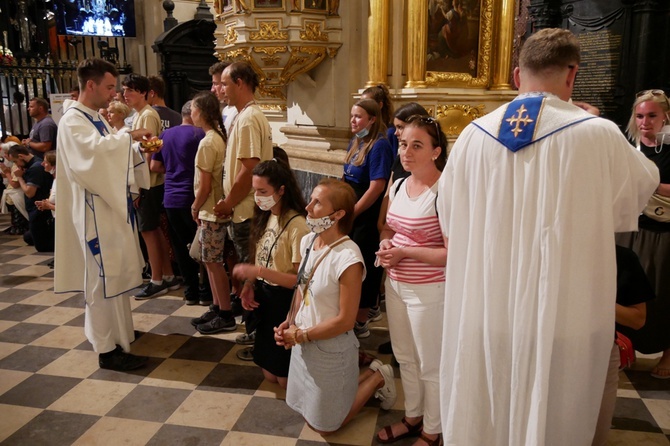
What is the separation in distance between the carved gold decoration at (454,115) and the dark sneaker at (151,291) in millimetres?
2838

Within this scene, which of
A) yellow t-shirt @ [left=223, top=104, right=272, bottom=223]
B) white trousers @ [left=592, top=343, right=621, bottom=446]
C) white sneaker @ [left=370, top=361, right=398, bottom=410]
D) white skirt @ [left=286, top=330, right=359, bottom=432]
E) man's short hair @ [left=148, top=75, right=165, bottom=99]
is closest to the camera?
white trousers @ [left=592, top=343, right=621, bottom=446]

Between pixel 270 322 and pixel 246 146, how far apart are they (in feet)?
3.72

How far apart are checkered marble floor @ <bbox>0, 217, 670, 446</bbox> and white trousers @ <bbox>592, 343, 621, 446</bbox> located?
1.59 feet

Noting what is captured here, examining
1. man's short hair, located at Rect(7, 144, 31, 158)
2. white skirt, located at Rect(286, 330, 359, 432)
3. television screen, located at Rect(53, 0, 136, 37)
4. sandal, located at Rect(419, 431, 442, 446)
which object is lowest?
sandal, located at Rect(419, 431, 442, 446)

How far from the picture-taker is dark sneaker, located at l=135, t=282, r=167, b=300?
4.69 m

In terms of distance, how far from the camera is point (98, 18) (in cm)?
1070

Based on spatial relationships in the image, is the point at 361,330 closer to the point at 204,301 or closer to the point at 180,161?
the point at 204,301

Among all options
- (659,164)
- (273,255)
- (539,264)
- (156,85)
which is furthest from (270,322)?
(156,85)

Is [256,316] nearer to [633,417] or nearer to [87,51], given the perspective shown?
[633,417]

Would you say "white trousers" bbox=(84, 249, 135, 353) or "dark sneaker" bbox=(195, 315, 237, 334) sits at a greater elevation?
"white trousers" bbox=(84, 249, 135, 353)

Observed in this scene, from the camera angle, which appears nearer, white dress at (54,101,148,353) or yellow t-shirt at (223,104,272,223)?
white dress at (54,101,148,353)

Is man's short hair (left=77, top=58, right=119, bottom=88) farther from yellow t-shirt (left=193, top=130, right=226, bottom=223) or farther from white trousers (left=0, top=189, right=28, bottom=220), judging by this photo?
white trousers (left=0, top=189, right=28, bottom=220)

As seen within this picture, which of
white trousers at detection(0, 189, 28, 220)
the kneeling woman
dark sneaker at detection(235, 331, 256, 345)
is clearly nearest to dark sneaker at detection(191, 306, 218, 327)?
dark sneaker at detection(235, 331, 256, 345)

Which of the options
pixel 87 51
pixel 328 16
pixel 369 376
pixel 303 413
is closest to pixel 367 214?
pixel 369 376
